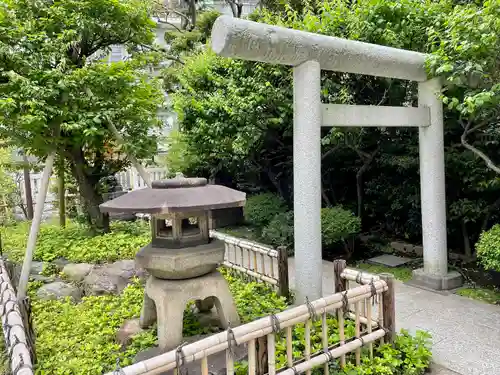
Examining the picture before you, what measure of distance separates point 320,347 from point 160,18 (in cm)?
1933

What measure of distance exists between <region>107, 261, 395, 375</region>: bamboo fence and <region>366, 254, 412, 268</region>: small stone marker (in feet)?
13.4

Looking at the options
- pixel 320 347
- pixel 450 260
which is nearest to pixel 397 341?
pixel 320 347

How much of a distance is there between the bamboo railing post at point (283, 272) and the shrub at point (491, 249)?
10.2ft

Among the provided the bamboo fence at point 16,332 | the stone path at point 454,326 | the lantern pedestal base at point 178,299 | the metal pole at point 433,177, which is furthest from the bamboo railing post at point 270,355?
the metal pole at point 433,177

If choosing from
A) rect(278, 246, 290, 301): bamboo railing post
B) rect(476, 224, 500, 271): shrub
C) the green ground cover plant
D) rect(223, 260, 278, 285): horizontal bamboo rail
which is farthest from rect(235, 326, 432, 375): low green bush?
rect(476, 224, 500, 271): shrub

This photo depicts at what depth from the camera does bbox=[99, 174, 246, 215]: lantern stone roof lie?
3461 millimetres

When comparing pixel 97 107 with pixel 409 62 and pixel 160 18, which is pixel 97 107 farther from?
pixel 160 18

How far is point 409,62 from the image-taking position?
18.0 feet

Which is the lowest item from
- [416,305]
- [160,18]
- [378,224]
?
[416,305]

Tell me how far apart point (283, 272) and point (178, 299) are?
6.43 feet

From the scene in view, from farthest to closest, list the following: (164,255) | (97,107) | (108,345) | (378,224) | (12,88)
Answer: (378,224)
(97,107)
(12,88)
(108,345)
(164,255)

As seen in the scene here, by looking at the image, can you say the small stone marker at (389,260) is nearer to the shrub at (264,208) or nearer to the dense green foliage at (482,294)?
the dense green foliage at (482,294)

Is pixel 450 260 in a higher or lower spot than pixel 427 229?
lower

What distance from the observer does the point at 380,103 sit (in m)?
7.40
